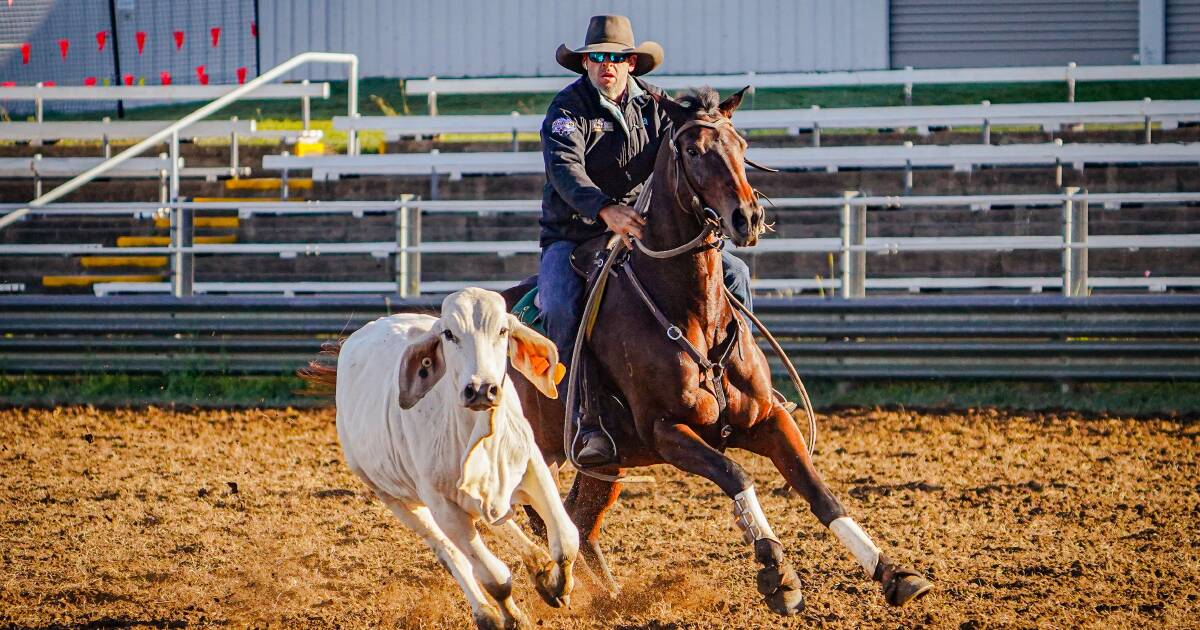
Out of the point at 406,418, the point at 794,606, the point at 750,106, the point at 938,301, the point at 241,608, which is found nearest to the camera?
the point at 794,606

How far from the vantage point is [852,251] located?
12297 millimetres

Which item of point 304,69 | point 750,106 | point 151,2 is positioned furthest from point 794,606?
point 151,2

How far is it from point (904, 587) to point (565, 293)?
2.01m

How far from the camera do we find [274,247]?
13453mm

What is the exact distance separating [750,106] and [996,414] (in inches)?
458

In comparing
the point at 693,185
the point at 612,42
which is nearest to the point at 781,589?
the point at 693,185

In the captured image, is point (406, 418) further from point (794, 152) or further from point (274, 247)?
point (794, 152)

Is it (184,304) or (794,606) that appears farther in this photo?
(184,304)

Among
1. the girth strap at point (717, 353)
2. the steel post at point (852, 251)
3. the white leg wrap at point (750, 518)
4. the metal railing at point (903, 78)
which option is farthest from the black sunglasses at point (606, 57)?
the metal railing at point (903, 78)

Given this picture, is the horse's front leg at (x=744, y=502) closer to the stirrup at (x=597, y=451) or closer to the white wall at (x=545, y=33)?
the stirrup at (x=597, y=451)

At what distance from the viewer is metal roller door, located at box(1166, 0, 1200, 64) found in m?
23.2

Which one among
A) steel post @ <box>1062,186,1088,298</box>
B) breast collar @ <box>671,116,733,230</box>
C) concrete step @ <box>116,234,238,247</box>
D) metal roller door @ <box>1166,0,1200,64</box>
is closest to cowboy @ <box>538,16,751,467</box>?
breast collar @ <box>671,116,733,230</box>

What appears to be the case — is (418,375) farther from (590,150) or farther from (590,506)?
(590,150)

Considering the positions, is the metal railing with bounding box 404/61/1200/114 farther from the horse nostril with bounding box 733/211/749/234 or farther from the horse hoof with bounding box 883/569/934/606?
the horse hoof with bounding box 883/569/934/606
